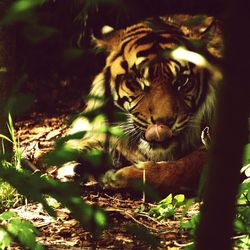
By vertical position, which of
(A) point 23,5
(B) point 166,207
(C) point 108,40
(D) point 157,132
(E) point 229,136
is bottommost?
(B) point 166,207

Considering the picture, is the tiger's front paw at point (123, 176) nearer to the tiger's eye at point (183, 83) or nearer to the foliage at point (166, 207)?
the foliage at point (166, 207)

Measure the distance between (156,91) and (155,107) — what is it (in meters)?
0.17

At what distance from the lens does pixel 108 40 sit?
4.69 metres

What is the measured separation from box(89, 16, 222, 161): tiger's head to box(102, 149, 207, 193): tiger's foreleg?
0.64ft

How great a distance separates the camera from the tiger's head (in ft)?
12.9

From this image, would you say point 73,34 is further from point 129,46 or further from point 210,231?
point 210,231

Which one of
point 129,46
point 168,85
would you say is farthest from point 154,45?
point 168,85

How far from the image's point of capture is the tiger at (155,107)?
379 cm

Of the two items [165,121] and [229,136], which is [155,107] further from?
[229,136]

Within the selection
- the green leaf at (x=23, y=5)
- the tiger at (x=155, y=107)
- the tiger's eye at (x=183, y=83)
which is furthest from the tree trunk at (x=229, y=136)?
the tiger's eye at (x=183, y=83)

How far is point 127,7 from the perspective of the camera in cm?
88

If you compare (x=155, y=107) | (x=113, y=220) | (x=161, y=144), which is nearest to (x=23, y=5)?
(x=113, y=220)

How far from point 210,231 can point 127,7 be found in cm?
39

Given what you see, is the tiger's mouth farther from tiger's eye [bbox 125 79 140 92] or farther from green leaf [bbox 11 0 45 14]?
green leaf [bbox 11 0 45 14]
